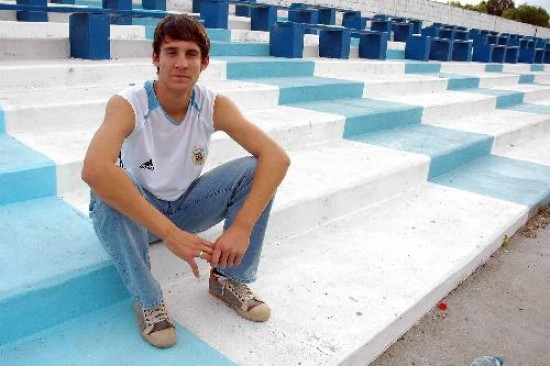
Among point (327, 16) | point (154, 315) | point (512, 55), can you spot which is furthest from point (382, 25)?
point (154, 315)

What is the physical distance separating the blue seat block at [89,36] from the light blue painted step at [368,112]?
1362mm

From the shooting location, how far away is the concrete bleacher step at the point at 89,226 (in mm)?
1453

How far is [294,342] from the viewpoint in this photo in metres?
1.56

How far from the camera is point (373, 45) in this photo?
231 inches

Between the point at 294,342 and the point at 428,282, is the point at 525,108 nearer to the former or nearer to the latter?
the point at 428,282

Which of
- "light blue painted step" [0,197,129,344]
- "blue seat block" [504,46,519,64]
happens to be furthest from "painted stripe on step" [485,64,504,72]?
"light blue painted step" [0,197,129,344]

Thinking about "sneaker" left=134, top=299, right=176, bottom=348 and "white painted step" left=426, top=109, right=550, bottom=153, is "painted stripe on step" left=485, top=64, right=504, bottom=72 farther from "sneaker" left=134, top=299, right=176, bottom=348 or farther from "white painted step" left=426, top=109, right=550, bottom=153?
"sneaker" left=134, top=299, right=176, bottom=348

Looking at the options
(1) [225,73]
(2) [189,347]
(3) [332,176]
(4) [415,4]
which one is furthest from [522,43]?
(2) [189,347]

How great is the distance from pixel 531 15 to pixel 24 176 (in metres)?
47.0

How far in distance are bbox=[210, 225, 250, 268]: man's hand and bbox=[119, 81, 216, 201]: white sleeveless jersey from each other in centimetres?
27

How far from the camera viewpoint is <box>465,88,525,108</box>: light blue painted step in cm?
553

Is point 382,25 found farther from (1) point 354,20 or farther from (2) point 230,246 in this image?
(2) point 230,246

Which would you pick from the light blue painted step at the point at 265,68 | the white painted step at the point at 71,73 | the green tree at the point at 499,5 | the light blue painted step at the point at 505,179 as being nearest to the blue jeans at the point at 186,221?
the white painted step at the point at 71,73

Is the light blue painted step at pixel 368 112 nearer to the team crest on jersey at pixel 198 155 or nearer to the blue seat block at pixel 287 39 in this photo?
the blue seat block at pixel 287 39
